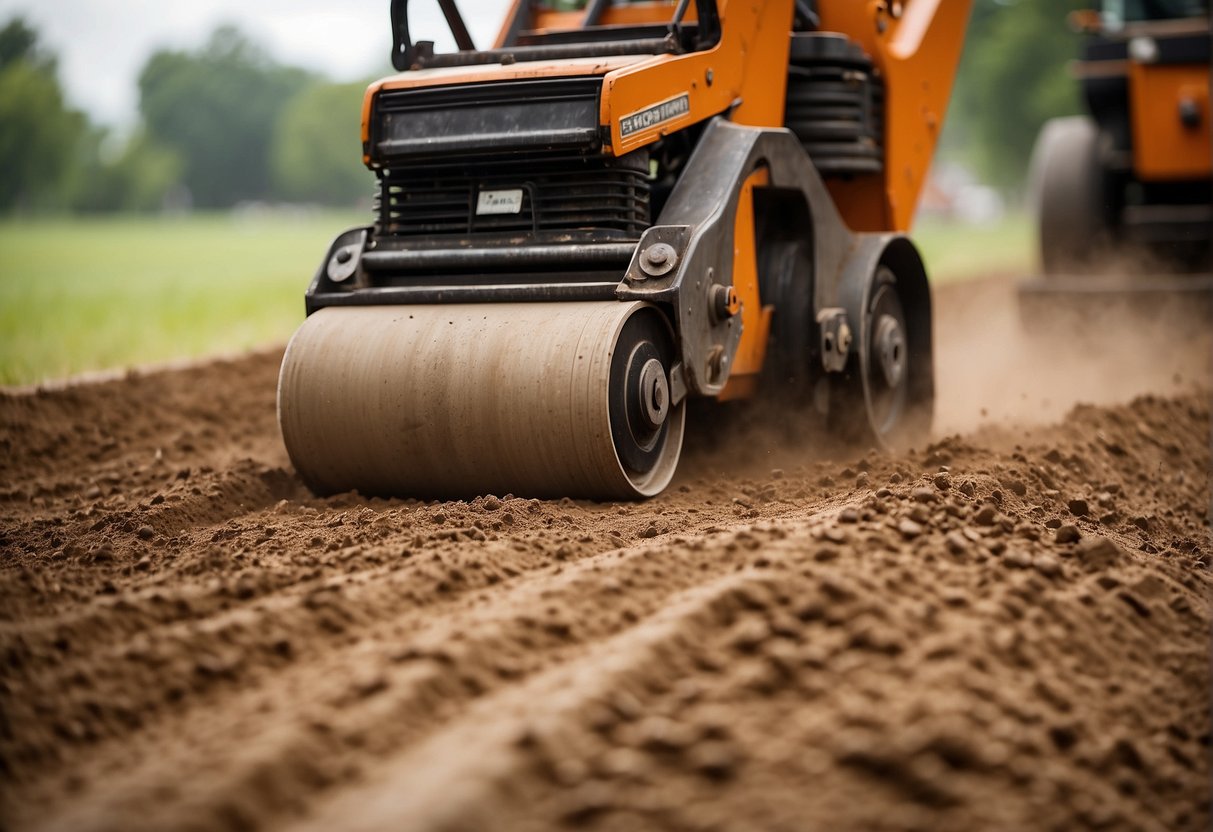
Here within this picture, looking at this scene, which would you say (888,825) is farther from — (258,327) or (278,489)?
(258,327)

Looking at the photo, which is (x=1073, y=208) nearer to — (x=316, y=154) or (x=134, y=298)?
(x=134, y=298)

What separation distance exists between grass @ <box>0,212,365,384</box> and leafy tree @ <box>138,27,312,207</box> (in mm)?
21206

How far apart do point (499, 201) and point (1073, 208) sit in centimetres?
549

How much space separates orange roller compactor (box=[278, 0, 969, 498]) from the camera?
4.39 metres

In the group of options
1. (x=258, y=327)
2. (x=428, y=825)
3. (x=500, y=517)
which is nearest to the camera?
(x=428, y=825)

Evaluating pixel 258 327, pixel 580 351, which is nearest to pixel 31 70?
pixel 258 327

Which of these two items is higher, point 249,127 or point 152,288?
point 249,127

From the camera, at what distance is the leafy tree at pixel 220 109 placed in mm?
55375

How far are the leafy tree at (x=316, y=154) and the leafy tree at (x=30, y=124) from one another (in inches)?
691

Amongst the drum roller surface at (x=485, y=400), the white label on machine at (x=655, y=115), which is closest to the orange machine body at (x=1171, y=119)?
the white label on machine at (x=655, y=115)

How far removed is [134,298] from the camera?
14844 mm

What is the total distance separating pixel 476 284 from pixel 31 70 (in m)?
17.2

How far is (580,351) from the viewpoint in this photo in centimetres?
426

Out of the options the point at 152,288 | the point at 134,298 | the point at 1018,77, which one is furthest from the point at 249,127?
the point at 134,298
